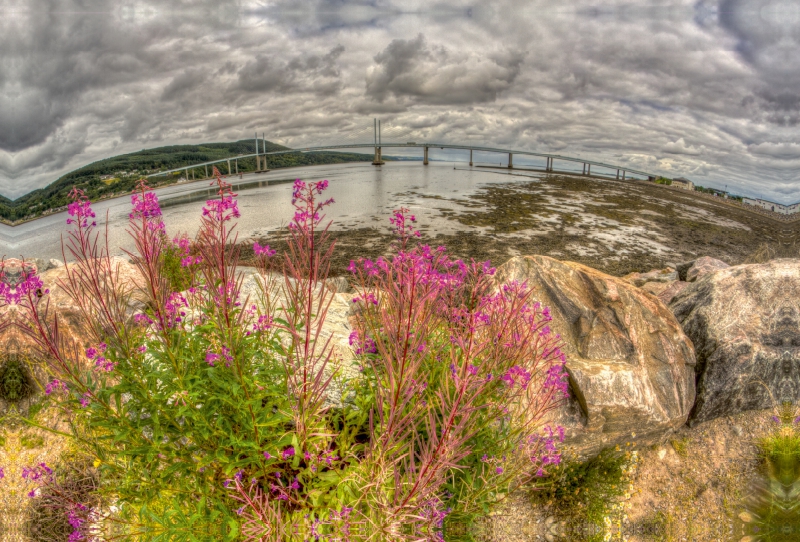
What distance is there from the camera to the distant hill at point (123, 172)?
909 cm

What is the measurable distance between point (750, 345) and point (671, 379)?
1.36m

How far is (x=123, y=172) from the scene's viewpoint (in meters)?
21.0

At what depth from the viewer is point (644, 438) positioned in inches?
211

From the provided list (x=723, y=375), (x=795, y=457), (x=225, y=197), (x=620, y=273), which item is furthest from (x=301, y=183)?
(x=620, y=273)

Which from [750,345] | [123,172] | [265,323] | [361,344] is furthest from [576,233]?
[123,172]

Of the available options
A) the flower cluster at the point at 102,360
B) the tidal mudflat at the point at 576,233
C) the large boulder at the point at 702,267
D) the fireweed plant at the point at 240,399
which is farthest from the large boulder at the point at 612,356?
the tidal mudflat at the point at 576,233

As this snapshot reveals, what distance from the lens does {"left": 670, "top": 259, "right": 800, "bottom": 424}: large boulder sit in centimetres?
558

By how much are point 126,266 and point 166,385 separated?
21.8ft

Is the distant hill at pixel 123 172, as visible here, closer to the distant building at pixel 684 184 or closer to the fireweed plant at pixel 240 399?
the fireweed plant at pixel 240 399

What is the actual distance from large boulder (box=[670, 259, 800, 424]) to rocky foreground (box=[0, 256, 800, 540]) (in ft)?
0.05

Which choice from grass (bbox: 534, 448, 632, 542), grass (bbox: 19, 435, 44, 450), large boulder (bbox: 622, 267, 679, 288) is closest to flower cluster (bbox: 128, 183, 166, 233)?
grass (bbox: 534, 448, 632, 542)

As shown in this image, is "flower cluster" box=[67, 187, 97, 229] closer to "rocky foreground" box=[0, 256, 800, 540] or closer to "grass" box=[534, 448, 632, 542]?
"rocky foreground" box=[0, 256, 800, 540]

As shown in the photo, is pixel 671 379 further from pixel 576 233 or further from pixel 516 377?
pixel 576 233

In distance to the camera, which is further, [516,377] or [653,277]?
[653,277]
